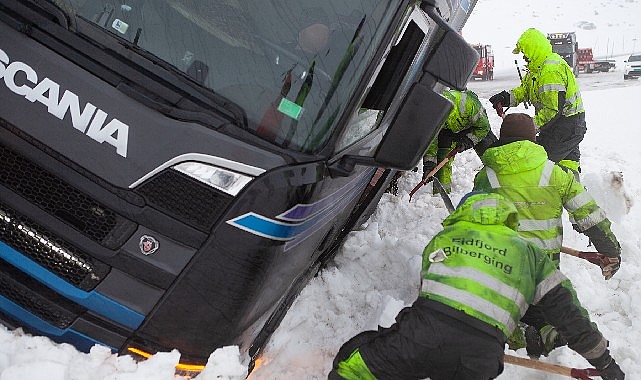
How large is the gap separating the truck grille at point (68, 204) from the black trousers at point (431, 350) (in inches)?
55.3

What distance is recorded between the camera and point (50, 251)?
2.31 m

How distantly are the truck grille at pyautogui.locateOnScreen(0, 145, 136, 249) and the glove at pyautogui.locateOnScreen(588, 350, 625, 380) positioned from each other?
2.59 meters

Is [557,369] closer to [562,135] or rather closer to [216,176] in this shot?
[216,176]

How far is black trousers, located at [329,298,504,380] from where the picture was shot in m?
2.81

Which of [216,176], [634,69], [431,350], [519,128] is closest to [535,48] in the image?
[519,128]

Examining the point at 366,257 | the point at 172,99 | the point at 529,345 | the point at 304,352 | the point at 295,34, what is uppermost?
the point at 295,34

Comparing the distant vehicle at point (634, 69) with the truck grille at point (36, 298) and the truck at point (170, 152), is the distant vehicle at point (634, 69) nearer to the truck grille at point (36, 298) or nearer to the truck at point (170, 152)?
the truck at point (170, 152)

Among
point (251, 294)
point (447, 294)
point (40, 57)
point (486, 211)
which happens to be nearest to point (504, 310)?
point (447, 294)

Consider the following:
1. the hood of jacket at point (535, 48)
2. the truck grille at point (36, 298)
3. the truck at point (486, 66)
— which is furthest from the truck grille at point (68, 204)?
the truck at point (486, 66)

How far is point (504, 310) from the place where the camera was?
283 centimetres

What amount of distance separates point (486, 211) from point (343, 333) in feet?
4.97

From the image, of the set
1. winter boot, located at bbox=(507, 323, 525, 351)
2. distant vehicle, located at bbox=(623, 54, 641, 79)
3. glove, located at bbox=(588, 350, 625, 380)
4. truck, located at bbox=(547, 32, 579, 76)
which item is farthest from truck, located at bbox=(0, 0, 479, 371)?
truck, located at bbox=(547, 32, 579, 76)

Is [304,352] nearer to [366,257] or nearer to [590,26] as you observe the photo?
[366,257]

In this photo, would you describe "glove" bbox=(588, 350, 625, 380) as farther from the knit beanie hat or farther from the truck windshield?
the truck windshield
